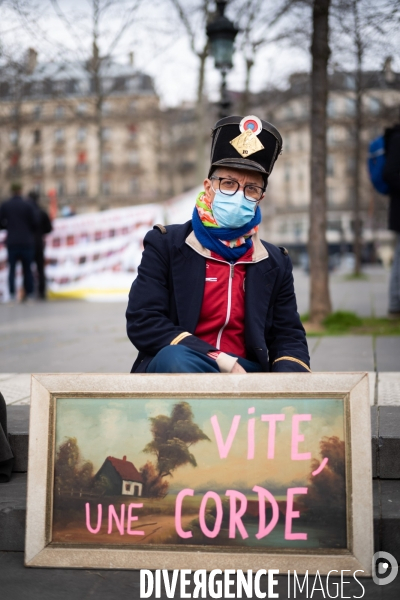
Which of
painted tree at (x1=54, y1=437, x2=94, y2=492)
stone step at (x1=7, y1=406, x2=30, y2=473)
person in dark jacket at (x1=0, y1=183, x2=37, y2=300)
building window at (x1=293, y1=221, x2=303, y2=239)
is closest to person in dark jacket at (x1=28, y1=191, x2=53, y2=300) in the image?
person in dark jacket at (x1=0, y1=183, x2=37, y2=300)

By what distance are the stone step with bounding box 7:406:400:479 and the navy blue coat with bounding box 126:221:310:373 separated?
0.51 meters

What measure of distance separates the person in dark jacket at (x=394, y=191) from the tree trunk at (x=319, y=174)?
77 centimetres

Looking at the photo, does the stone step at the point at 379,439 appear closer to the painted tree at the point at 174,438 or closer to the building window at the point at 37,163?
the painted tree at the point at 174,438

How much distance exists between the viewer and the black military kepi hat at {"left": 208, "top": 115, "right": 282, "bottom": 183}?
10.5 feet

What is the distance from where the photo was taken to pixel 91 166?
9025cm

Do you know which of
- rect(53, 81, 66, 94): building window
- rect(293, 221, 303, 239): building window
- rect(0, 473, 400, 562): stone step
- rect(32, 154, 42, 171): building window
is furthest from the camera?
rect(293, 221, 303, 239): building window

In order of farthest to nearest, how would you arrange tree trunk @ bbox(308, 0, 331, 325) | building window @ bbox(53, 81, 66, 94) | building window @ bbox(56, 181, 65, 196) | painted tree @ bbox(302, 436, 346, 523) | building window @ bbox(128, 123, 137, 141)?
building window @ bbox(56, 181, 65, 196), building window @ bbox(128, 123, 137, 141), building window @ bbox(53, 81, 66, 94), tree trunk @ bbox(308, 0, 331, 325), painted tree @ bbox(302, 436, 346, 523)

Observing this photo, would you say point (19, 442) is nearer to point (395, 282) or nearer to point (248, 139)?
point (248, 139)

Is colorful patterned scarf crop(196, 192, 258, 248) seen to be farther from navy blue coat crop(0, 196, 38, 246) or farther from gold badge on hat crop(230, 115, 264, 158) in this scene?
navy blue coat crop(0, 196, 38, 246)

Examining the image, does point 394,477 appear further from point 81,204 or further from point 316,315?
point 81,204

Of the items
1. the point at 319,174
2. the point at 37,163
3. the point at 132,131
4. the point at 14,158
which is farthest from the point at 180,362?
the point at 37,163

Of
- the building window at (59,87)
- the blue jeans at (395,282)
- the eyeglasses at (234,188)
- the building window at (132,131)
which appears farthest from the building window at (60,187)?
the eyeglasses at (234,188)

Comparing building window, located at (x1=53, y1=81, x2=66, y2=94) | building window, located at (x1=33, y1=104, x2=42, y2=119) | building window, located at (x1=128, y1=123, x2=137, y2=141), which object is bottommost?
building window, located at (x1=53, y1=81, x2=66, y2=94)

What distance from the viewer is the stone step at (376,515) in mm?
2939
